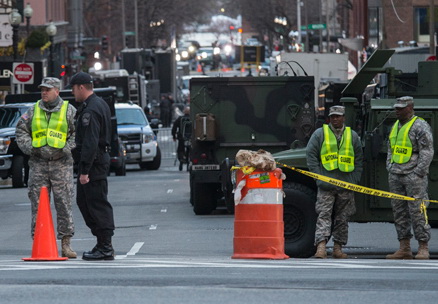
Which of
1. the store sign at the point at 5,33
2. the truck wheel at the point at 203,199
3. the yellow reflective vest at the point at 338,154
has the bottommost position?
the truck wheel at the point at 203,199

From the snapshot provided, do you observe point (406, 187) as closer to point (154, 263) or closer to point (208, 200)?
point (154, 263)

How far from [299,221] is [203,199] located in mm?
6764

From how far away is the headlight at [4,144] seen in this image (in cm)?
2797

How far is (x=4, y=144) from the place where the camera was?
2797 centimetres

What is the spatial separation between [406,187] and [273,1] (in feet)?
288

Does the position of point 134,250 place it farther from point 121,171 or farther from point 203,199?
point 121,171

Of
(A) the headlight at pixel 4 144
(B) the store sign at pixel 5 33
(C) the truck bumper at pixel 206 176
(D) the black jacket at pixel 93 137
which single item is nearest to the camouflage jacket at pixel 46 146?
(D) the black jacket at pixel 93 137

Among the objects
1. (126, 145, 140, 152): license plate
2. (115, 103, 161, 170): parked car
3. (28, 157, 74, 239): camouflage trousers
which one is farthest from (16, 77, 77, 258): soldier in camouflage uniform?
(126, 145, 140, 152): license plate

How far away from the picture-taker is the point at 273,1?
330 feet

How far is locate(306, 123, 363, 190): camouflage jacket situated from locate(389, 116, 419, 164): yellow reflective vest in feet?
1.25

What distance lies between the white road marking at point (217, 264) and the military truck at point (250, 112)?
8.30 m

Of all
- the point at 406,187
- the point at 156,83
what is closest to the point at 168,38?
the point at 156,83

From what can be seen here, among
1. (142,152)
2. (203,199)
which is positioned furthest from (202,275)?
(142,152)

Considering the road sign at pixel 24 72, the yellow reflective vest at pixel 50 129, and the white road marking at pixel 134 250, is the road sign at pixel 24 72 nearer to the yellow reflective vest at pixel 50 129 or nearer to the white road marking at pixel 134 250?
the white road marking at pixel 134 250
